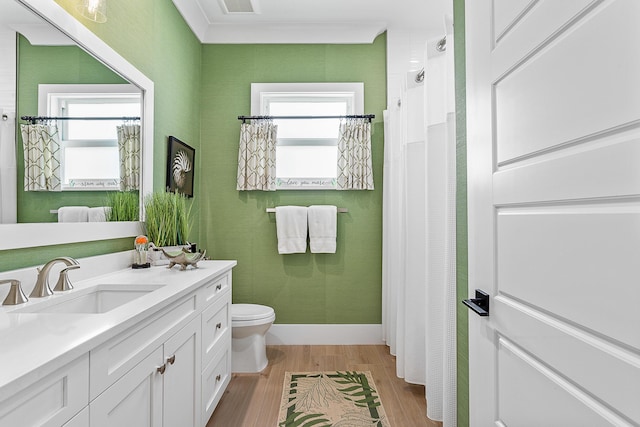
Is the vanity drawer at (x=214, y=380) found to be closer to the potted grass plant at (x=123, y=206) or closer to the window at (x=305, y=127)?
the potted grass plant at (x=123, y=206)

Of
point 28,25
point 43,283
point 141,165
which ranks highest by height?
point 28,25

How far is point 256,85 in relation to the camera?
3.03 m

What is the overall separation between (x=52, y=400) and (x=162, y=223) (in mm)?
1392

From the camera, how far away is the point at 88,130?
5.03ft

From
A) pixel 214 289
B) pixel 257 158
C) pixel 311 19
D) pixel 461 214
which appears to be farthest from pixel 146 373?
pixel 311 19

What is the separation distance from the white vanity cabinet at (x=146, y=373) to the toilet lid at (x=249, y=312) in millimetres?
350

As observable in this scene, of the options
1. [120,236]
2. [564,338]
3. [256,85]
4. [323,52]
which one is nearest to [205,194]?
[256,85]

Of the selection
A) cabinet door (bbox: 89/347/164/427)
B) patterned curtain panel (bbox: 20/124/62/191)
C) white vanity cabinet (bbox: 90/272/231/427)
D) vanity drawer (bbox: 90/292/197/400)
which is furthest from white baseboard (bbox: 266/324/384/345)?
patterned curtain panel (bbox: 20/124/62/191)

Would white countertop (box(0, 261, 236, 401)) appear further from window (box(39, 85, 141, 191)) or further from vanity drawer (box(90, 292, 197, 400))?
window (box(39, 85, 141, 191))

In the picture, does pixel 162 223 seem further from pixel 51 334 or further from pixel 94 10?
pixel 51 334

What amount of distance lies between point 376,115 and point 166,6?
5.77 ft

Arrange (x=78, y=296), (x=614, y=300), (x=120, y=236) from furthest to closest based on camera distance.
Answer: (x=120, y=236) < (x=78, y=296) < (x=614, y=300)

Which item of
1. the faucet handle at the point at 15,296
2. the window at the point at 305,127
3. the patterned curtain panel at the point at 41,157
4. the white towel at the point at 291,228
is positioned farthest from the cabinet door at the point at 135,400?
the window at the point at 305,127

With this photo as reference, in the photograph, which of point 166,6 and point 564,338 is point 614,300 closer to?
point 564,338
